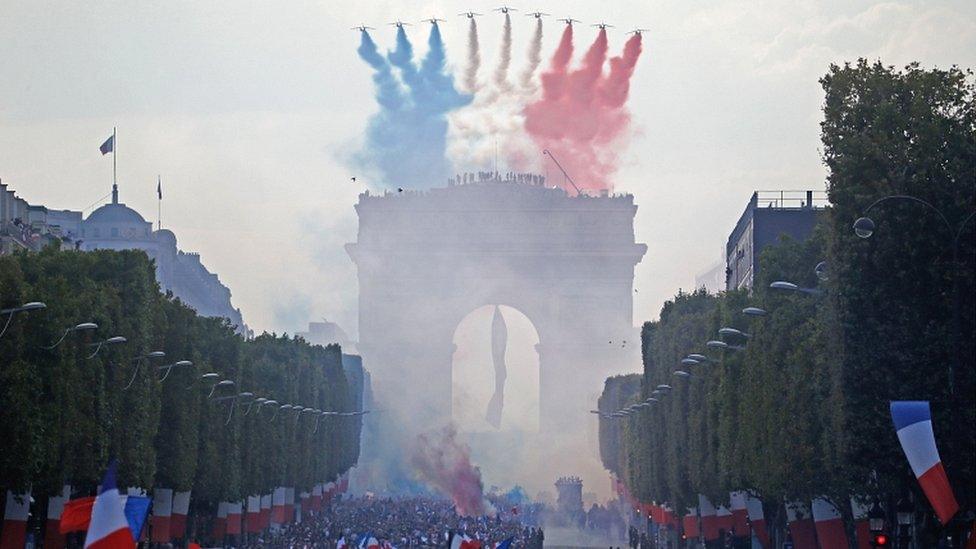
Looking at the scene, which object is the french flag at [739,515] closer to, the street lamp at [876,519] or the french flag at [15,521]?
the street lamp at [876,519]

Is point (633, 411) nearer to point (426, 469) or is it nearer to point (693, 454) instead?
point (693, 454)

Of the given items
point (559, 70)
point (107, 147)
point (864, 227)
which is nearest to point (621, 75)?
point (559, 70)

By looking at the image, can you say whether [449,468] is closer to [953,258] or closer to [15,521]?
[15,521]

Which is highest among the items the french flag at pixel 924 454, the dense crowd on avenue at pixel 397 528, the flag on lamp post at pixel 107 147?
the flag on lamp post at pixel 107 147

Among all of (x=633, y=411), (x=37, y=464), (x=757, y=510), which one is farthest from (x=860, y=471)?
(x=633, y=411)

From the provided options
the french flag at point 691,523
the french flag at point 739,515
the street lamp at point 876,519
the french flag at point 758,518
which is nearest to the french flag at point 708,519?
the french flag at point 739,515
